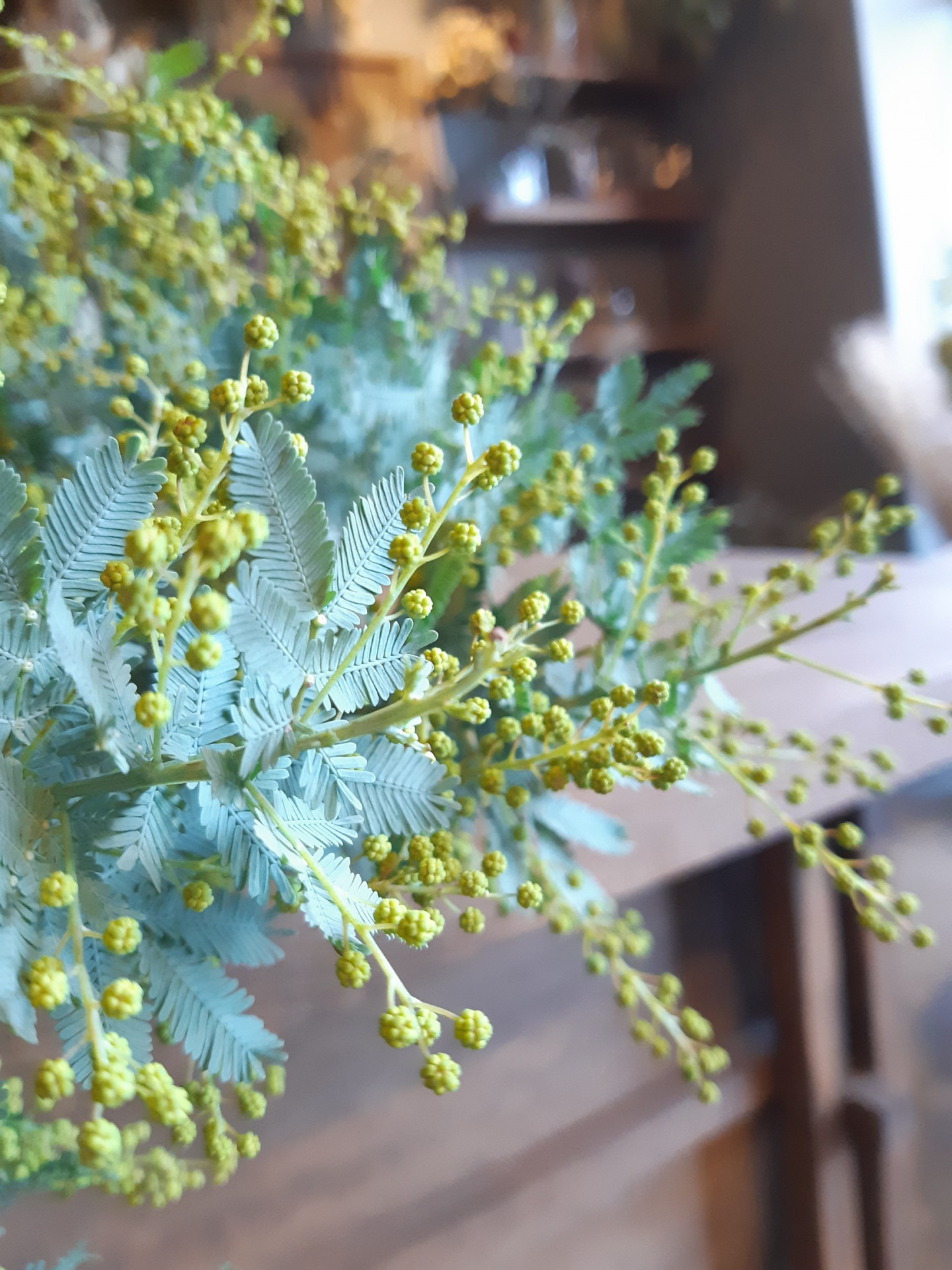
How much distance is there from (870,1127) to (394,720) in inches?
25.3

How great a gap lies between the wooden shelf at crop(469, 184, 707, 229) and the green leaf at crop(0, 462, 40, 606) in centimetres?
227

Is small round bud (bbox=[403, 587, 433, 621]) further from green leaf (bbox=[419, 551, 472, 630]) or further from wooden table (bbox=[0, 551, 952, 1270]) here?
wooden table (bbox=[0, 551, 952, 1270])

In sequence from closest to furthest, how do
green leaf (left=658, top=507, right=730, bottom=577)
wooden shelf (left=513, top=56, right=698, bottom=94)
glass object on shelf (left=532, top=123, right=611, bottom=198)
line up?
green leaf (left=658, top=507, right=730, bottom=577) → wooden shelf (left=513, top=56, right=698, bottom=94) → glass object on shelf (left=532, top=123, right=611, bottom=198)

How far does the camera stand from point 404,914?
19 centimetres

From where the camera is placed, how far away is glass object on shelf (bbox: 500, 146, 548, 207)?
2340mm

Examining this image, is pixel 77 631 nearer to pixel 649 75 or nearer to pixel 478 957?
pixel 478 957

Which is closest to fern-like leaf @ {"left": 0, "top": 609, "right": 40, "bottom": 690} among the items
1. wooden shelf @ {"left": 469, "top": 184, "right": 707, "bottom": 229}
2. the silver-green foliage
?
the silver-green foliage

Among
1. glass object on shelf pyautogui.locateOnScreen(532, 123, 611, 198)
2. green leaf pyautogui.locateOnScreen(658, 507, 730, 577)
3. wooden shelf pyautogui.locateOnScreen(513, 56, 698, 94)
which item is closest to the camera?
green leaf pyautogui.locateOnScreen(658, 507, 730, 577)

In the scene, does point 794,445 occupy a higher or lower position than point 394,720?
higher

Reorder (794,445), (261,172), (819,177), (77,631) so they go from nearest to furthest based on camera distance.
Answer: (77,631) → (261,172) → (819,177) → (794,445)

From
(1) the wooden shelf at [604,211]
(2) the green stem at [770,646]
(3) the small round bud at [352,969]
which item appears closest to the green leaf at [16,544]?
(3) the small round bud at [352,969]

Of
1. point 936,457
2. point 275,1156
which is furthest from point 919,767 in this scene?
point 936,457

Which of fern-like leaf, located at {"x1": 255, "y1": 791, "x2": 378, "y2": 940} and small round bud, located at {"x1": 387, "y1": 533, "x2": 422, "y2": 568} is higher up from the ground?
small round bud, located at {"x1": 387, "y1": 533, "x2": 422, "y2": 568}

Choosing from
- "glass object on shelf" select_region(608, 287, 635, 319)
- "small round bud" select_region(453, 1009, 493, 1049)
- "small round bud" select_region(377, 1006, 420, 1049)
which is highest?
"glass object on shelf" select_region(608, 287, 635, 319)
